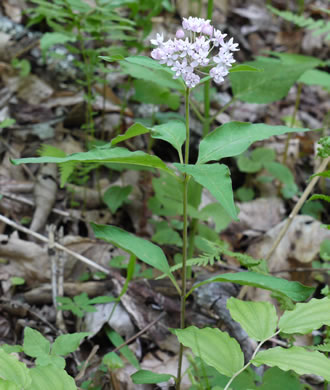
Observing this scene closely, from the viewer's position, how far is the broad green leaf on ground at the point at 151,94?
2646 mm

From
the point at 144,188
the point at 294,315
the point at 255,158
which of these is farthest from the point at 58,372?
the point at 255,158

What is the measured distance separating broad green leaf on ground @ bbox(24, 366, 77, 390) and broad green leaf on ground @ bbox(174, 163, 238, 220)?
1.95 ft

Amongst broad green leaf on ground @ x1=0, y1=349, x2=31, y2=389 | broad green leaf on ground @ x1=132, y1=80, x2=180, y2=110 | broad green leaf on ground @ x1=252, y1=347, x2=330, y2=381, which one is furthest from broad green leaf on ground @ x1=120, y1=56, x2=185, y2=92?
broad green leaf on ground @ x1=0, y1=349, x2=31, y2=389

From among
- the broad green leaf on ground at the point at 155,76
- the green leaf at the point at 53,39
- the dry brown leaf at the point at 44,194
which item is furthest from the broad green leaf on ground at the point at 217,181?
the dry brown leaf at the point at 44,194

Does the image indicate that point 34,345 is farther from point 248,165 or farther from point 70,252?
point 248,165

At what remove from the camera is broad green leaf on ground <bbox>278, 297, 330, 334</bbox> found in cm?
120

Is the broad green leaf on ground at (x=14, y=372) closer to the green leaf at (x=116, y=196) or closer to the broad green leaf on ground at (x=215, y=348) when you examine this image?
the broad green leaf on ground at (x=215, y=348)

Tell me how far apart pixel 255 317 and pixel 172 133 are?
62 centimetres

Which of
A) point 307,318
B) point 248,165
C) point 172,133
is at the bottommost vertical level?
point 248,165

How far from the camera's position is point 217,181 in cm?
111

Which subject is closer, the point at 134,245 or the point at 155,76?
the point at 134,245

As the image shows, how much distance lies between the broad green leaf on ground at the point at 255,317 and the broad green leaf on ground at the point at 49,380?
492 millimetres

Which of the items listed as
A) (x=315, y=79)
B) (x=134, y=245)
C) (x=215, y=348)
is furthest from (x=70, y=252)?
(x=315, y=79)

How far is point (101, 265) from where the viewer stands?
2355 mm
